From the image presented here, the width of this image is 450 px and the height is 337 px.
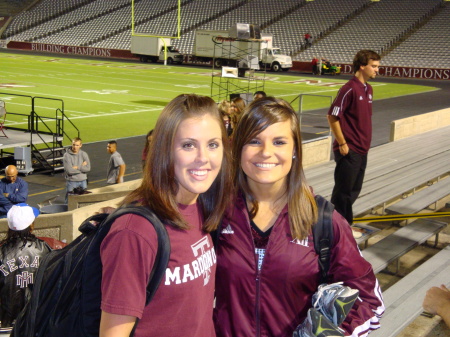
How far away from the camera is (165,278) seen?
1942 millimetres

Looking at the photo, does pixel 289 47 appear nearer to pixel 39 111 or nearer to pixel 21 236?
pixel 39 111

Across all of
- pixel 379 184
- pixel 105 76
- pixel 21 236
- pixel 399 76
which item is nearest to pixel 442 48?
pixel 399 76

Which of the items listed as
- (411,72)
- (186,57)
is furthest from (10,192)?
(186,57)

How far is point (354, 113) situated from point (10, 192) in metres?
5.35

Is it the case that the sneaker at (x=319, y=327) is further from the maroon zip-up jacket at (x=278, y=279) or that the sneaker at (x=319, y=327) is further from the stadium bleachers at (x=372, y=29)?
the stadium bleachers at (x=372, y=29)

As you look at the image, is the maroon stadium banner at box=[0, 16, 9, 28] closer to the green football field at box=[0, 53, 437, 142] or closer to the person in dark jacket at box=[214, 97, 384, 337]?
the green football field at box=[0, 53, 437, 142]

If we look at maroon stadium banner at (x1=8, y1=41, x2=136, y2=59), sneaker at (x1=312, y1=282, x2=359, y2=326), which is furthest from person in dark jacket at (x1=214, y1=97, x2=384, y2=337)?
maroon stadium banner at (x1=8, y1=41, x2=136, y2=59)

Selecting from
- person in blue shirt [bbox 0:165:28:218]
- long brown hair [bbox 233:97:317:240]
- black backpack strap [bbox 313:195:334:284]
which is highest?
long brown hair [bbox 233:97:317:240]

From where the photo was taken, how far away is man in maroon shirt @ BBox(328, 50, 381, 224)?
6102mm

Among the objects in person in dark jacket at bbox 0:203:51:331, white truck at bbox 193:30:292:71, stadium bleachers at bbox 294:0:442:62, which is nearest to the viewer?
person in dark jacket at bbox 0:203:51:331

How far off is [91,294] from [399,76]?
141 ft

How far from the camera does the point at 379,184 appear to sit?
29.3 ft

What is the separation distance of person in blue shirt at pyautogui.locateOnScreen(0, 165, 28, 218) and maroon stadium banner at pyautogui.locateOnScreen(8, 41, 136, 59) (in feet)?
146

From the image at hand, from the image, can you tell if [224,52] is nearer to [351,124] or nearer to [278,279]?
[351,124]
